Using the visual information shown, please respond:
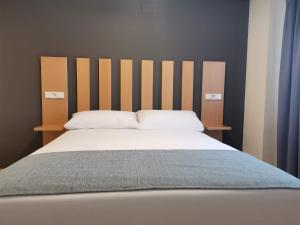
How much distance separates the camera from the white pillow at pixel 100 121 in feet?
8.93

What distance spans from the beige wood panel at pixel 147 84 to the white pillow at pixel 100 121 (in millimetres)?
438

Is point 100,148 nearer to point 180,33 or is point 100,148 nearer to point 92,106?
point 92,106

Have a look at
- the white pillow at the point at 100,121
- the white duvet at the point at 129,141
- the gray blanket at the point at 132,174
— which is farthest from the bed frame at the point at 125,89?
the gray blanket at the point at 132,174

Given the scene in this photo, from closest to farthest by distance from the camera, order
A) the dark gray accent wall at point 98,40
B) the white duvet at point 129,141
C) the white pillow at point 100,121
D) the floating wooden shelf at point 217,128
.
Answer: the white duvet at point 129,141 < the white pillow at point 100,121 < the dark gray accent wall at point 98,40 < the floating wooden shelf at point 217,128

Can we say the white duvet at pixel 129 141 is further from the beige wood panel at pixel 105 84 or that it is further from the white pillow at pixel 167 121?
the beige wood panel at pixel 105 84

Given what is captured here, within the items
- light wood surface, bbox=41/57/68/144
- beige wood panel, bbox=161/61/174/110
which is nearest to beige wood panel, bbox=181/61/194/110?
beige wood panel, bbox=161/61/174/110

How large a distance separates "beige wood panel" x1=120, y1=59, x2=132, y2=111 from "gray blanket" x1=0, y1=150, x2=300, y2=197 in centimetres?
159

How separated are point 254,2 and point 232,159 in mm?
2463

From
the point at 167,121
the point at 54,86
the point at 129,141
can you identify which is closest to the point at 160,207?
the point at 129,141

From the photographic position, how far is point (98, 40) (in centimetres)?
309

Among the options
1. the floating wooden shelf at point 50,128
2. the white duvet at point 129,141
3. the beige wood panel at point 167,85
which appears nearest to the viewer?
the white duvet at point 129,141

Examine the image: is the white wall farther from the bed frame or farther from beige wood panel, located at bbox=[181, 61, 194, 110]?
beige wood panel, located at bbox=[181, 61, 194, 110]

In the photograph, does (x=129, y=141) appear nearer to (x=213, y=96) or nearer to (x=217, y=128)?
(x=217, y=128)

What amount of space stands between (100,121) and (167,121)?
0.75 meters
